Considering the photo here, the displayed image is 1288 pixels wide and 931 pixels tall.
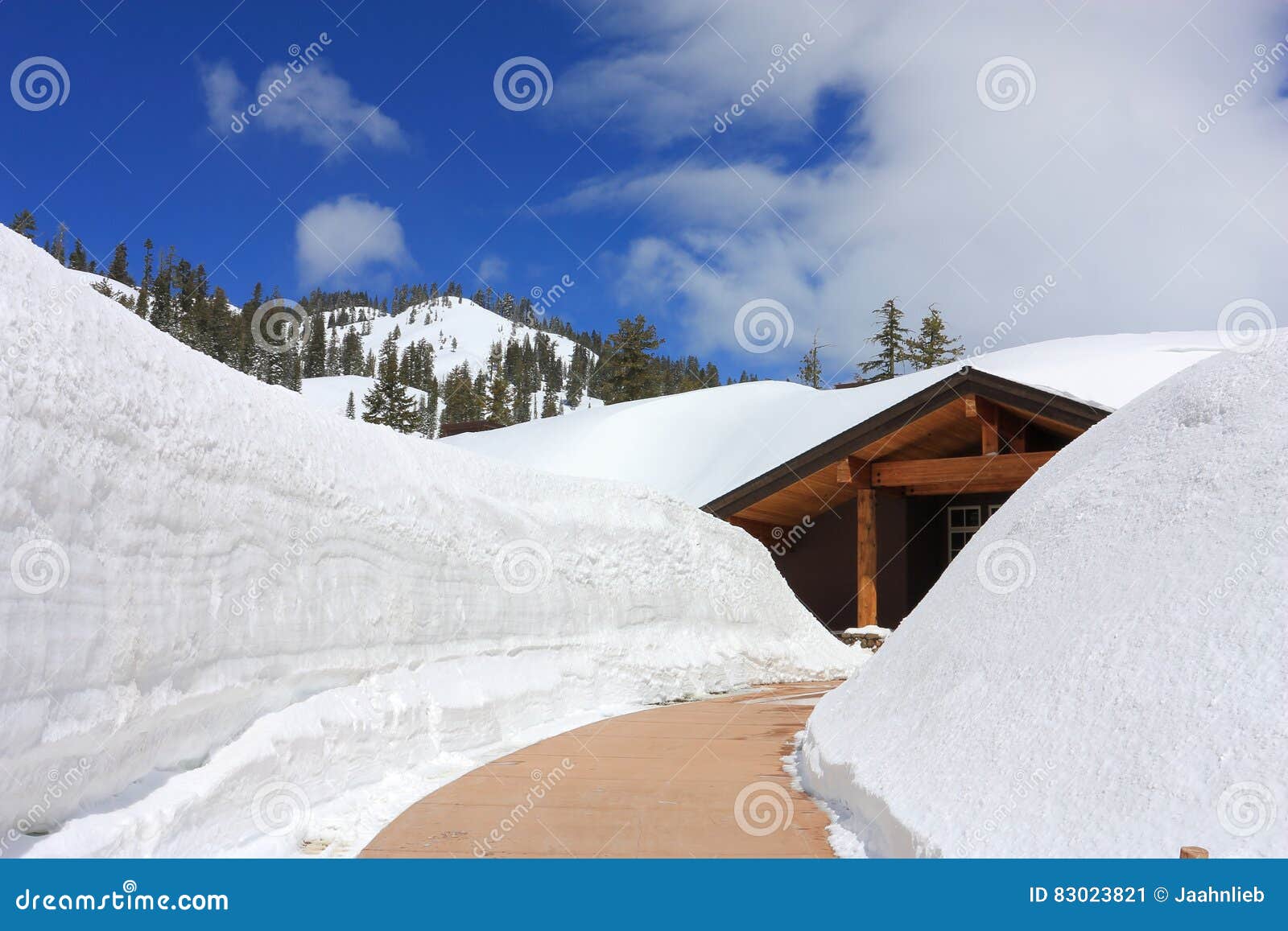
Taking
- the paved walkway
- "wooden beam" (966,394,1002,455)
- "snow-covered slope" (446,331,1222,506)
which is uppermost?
"snow-covered slope" (446,331,1222,506)

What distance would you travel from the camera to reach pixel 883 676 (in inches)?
196

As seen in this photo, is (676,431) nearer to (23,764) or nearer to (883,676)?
(883,676)

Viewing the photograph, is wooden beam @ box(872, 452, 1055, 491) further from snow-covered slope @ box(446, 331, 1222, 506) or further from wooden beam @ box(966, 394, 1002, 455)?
snow-covered slope @ box(446, 331, 1222, 506)

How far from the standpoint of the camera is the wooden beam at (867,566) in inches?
541

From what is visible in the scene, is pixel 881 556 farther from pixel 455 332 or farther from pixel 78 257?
pixel 455 332

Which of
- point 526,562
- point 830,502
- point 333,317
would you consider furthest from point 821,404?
point 333,317

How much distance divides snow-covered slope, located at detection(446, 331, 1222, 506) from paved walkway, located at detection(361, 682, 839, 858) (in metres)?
14.5

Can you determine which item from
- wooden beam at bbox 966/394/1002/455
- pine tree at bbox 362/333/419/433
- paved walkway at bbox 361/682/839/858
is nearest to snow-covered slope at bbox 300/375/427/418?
pine tree at bbox 362/333/419/433

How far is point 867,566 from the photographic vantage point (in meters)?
13.8

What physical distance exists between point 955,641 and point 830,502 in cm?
1201

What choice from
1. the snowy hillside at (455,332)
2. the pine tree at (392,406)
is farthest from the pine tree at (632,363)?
the snowy hillside at (455,332)

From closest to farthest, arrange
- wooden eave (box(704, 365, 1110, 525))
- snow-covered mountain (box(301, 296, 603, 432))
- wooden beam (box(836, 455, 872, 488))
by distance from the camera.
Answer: wooden eave (box(704, 365, 1110, 525))
wooden beam (box(836, 455, 872, 488))
snow-covered mountain (box(301, 296, 603, 432))

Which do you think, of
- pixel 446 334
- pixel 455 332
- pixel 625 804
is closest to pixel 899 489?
pixel 625 804

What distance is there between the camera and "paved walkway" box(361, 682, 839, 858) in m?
3.86
